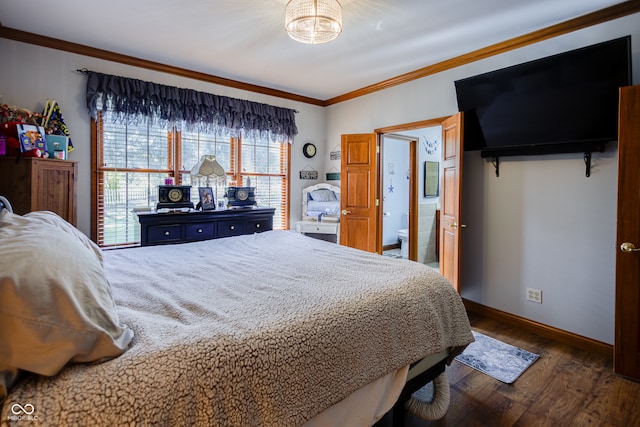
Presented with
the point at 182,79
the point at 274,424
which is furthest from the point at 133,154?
the point at 274,424

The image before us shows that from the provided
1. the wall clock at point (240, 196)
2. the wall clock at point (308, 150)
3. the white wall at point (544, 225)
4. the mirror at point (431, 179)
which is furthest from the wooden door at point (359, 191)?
the mirror at point (431, 179)

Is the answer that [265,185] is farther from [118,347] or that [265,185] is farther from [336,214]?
[118,347]

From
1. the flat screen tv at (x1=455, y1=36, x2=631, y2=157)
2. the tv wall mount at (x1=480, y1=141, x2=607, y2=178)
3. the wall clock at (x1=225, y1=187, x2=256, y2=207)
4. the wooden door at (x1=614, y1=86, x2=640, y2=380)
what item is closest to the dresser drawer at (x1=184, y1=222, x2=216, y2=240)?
the wall clock at (x1=225, y1=187, x2=256, y2=207)

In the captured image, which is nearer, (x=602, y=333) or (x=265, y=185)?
(x=602, y=333)

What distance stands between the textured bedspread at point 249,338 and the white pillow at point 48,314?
46 mm

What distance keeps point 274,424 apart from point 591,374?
8.13 feet

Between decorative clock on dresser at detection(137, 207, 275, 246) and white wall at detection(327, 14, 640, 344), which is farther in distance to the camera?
decorative clock on dresser at detection(137, 207, 275, 246)

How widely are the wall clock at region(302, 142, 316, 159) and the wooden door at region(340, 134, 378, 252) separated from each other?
2.35 ft

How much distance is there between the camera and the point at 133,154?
3.68 meters

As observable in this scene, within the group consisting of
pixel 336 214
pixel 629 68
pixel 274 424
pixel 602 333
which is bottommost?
pixel 602 333

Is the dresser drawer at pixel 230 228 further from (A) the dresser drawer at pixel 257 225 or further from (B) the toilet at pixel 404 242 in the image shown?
(B) the toilet at pixel 404 242

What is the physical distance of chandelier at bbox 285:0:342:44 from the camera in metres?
2.15

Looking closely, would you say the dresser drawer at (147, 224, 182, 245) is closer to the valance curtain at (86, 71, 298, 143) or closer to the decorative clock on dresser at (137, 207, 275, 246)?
the decorative clock on dresser at (137, 207, 275, 246)

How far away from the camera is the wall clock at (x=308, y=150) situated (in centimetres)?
504
